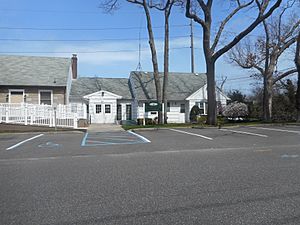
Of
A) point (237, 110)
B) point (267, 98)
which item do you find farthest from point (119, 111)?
point (267, 98)

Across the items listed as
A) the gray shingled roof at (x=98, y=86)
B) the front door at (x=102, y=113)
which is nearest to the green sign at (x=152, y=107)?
the front door at (x=102, y=113)

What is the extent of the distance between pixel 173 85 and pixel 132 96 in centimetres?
537

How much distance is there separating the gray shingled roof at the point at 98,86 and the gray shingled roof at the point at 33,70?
112 inches

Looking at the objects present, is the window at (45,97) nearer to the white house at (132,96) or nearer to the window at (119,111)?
the white house at (132,96)

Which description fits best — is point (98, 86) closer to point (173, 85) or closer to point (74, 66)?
point (74, 66)

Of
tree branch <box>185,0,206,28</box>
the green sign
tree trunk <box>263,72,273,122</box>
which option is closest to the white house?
the green sign

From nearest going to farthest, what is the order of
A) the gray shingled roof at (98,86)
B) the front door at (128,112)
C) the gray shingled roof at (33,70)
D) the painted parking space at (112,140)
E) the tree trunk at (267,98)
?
the painted parking space at (112,140)
the tree trunk at (267,98)
the gray shingled roof at (33,70)
the front door at (128,112)
the gray shingled roof at (98,86)

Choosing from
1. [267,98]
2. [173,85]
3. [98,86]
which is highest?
[173,85]

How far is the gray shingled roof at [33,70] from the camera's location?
98.3ft

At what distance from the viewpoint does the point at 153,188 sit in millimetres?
6160

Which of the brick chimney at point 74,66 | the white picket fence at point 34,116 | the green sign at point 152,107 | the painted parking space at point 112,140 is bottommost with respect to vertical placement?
the painted parking space at point 112,140

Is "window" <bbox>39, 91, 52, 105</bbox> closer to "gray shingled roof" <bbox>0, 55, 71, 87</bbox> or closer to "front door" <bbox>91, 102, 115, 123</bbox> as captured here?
"gray shingled roof" <bbox>0, 55, 71, 87</bbox>

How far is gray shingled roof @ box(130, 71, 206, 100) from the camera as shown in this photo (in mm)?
34969

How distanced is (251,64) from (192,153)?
84.6 feet
